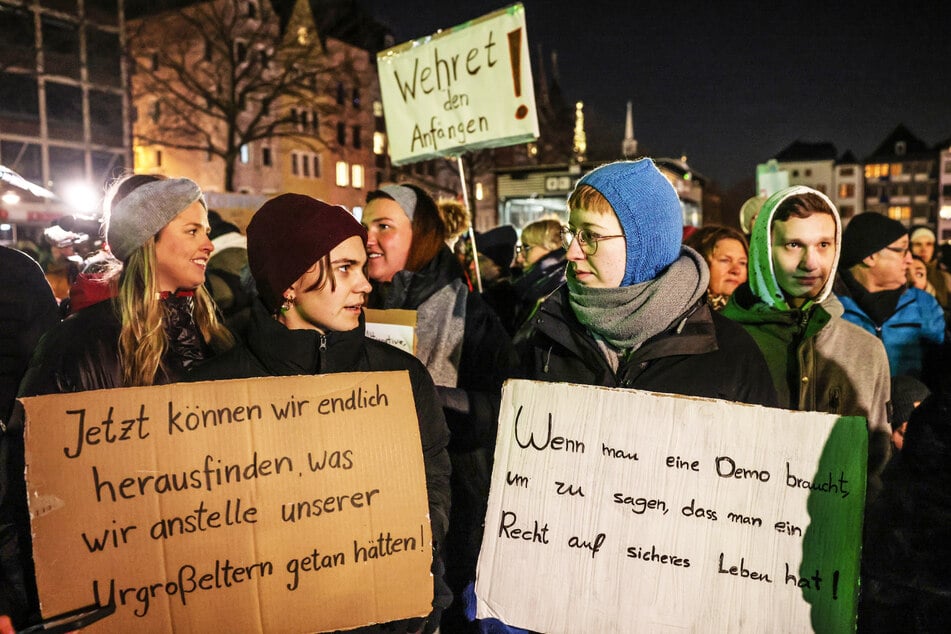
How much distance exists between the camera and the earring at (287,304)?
2.11 metres

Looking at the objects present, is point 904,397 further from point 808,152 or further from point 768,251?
point 808,152

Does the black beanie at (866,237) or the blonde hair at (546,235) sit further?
the blonde hair at (546,235)

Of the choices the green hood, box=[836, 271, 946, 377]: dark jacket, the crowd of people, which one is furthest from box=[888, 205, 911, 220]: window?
the crowd of people

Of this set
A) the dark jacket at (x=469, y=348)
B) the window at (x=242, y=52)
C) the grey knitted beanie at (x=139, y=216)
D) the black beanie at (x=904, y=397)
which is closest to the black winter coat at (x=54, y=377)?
the grey knitted beanie at (x=139, y=216)

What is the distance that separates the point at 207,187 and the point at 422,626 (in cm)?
4019

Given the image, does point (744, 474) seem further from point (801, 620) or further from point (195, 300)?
point (195, 300)

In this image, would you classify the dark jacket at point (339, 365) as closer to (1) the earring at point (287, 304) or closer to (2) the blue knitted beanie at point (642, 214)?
(1) the earring at point (287, 304)

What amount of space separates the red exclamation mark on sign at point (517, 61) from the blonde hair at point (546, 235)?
224 cm

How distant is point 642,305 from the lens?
1.97 m

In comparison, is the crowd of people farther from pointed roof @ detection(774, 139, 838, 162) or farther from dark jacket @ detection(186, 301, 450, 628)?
pointed roof @ detection(774, 139, 838, 162)

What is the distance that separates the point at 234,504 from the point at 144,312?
1017 millimetres

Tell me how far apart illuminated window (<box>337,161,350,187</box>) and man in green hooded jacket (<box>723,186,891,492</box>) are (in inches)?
1705

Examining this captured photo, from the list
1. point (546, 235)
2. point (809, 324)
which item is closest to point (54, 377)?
point (809, 324)

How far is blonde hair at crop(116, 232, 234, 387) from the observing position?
222cm
